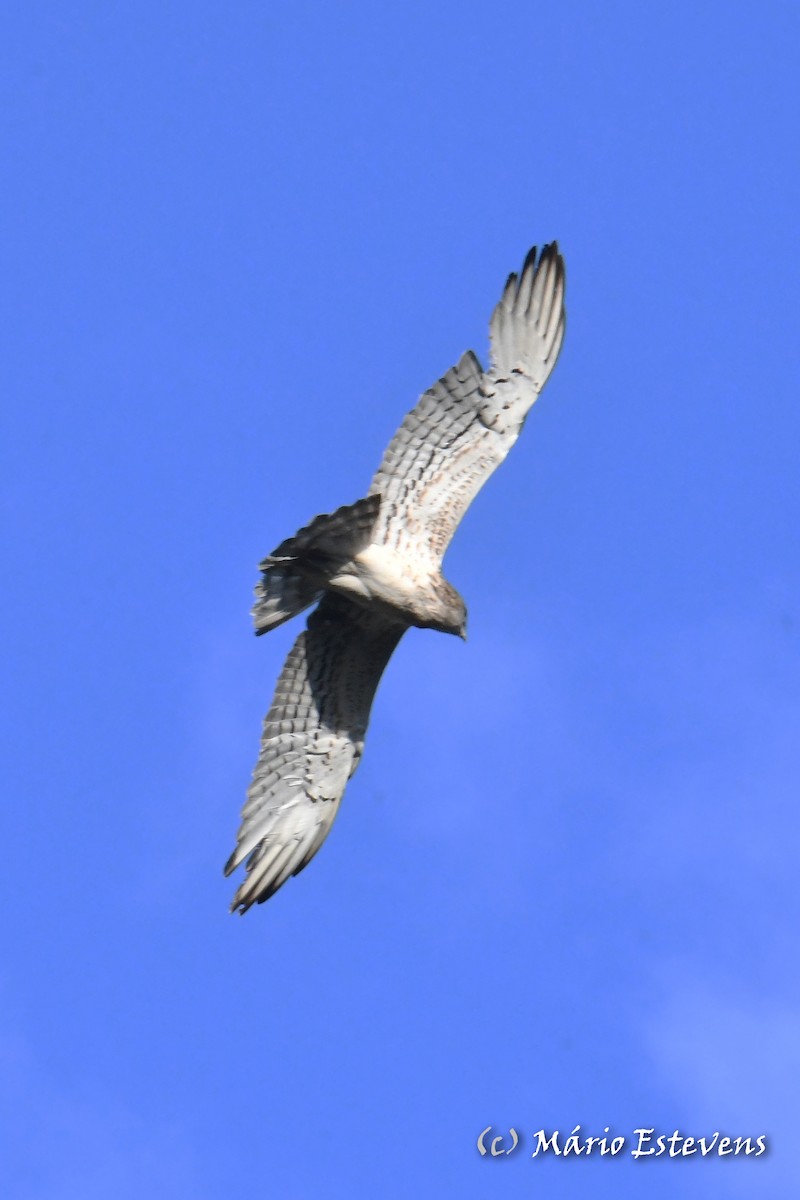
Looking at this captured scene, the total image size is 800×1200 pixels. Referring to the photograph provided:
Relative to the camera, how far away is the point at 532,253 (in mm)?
14039

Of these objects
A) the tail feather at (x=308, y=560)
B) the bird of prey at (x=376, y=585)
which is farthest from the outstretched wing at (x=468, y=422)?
the tail feather at (x=308, y=560)

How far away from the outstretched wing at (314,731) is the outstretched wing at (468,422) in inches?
27.9

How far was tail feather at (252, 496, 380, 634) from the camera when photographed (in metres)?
12.7

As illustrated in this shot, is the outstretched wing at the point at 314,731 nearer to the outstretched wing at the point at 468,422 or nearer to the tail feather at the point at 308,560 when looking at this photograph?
the tail feather at the point at 308,560

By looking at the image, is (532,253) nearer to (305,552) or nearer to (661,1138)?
(305,552)

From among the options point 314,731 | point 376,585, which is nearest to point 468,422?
point 376,585

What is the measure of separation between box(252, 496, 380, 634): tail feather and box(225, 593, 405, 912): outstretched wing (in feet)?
1.57

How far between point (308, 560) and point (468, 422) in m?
1.56

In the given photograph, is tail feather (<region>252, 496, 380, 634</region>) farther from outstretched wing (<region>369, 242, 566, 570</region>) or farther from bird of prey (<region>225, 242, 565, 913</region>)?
outstretched wing (<region>369, 242, 566, 570</region>)

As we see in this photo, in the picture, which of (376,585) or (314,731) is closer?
(376,585)

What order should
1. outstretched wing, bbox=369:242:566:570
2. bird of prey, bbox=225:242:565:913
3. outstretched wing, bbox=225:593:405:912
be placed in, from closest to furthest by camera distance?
bird of prey, bbox=225:242:565:913, outstretched wing, bbox=369:242:566:570, outstretched wing, bbox=225:593:405:912

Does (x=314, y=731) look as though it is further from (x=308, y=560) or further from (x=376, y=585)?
(x=308, y=560)

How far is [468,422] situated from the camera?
1375 centimetres

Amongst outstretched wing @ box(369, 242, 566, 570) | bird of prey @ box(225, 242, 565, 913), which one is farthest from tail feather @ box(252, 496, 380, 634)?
outstretched wing @ box(369, 242, 566, 570)
